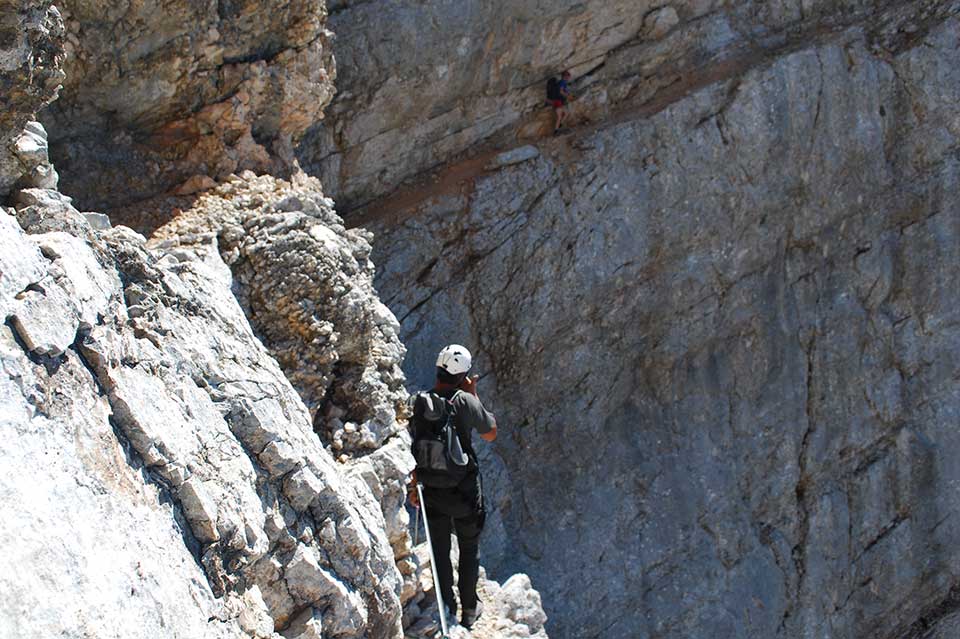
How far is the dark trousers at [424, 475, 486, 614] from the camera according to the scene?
27.2 feet

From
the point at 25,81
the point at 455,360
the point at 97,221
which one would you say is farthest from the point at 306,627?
the point at 25,81

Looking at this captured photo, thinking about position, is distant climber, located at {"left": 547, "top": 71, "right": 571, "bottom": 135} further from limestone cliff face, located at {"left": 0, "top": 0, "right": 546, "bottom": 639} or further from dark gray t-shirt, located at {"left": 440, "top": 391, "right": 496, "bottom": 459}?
dark gray t-shirt, located at {"left": 440, "top": 391, "right": 496, "bottom": 459}

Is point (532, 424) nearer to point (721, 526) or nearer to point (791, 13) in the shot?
point (721, 526)

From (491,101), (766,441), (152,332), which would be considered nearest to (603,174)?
(491,101)

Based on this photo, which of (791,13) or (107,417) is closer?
(107,417)

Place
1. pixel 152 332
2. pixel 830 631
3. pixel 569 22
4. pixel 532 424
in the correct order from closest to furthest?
pixel 152 332, pixel 532 424, pixel 569 22, pixel 830 631

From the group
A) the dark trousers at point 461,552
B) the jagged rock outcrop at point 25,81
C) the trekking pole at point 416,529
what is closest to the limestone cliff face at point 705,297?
the trekking pole at point 416,529

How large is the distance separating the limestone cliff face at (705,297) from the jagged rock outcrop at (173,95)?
2891mm

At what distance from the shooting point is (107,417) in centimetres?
541

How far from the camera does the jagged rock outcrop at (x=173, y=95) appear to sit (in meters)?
9.78

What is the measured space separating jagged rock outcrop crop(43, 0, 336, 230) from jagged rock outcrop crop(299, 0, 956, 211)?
2.69m

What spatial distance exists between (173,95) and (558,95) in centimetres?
695

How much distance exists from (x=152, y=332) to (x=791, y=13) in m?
14.1

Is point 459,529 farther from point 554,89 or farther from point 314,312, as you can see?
point 554,89
